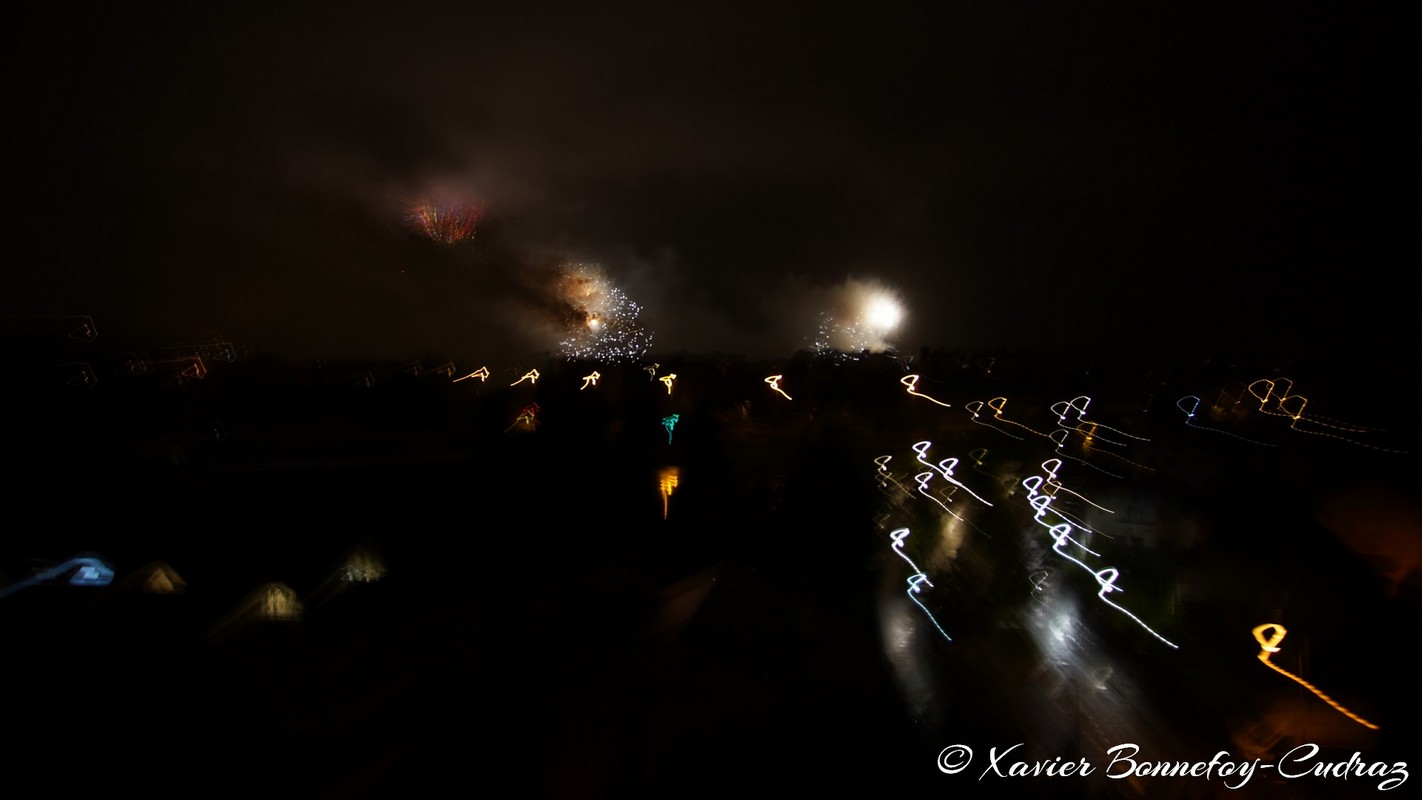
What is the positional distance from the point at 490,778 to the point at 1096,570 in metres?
12.6

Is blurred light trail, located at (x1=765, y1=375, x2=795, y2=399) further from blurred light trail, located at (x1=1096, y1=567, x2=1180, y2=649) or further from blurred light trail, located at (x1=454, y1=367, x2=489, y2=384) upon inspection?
blurred light trail, located at (x1=1096, y1=567, x2=1180, y2=649)

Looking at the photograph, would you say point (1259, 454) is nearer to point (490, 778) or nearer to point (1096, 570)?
point (1096, 570)

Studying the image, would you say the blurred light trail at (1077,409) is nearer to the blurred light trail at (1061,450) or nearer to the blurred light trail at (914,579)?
the blurred light trail at (1061,450)

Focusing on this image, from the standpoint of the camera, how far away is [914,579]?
419 inches

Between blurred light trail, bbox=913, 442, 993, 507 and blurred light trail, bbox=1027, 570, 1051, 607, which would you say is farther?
blurred light trail, bbox=913, 442, 993, 507

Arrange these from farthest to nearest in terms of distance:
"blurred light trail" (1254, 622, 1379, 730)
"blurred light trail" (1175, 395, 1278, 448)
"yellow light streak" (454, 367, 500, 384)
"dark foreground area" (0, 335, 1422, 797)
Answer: "yellow light streak" (454, 367, 500, 384) < "blurred light trail" (1175, 395, 1278, 448) < "blurred light trail" (1254, 622, 1379, 730) < "dark foreground area" (0, 335, 1422, 797)

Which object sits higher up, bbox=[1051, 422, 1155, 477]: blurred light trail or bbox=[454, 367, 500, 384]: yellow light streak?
bbox=[454, 367, 500, 384]: yellow light streak

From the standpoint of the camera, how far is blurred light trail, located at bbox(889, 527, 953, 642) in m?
9.20

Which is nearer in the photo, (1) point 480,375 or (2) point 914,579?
(2) point 914,579

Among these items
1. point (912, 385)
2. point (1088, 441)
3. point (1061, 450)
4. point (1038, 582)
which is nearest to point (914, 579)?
point (1038, 582)

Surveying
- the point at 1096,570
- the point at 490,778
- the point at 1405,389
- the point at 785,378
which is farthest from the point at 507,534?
the point at 1405,389

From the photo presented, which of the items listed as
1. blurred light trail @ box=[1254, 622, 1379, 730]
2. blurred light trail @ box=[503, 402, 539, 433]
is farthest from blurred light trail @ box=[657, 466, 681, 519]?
blurred light trail @ box=[1254, 622, 1379, 730]

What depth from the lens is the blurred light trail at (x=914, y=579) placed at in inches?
362

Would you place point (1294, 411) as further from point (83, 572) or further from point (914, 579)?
point (83, 572)
